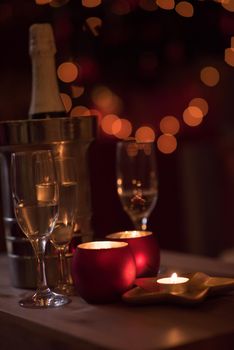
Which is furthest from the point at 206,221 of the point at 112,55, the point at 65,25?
the point at 65,25

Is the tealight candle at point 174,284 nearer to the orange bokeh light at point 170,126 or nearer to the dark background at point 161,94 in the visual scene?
the dark background at point 161,94

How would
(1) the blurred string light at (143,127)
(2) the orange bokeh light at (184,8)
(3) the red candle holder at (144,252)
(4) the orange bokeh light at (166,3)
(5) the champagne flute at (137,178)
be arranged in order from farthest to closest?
(1) the blurred string light at (143,127) < (2) the orange bokeh light at (184,8) < (4) the orange bokeh light at (166,3) < (5) the champagne flute at (137,178) < (3) the red candle holder at (144,252)

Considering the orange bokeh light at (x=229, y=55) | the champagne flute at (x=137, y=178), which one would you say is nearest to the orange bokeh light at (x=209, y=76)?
the orange bokeh light at (x=229, y=55)

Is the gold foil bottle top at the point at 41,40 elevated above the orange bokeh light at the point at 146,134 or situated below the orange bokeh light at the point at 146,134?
above

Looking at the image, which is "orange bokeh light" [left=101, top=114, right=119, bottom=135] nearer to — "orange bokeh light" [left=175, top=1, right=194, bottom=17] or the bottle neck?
"orange bokeh light" [left=175, top=1, right=194, bottom=17]

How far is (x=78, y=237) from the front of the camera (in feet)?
3.47

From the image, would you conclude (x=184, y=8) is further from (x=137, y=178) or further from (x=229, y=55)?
(x=229, y=55)

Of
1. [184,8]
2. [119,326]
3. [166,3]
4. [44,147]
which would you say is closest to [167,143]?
[184,8]

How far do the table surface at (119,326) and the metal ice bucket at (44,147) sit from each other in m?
0.10

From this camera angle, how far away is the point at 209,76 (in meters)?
4.01

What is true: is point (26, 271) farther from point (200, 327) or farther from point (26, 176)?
point (200, 327)

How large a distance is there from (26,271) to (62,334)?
0.30 meters

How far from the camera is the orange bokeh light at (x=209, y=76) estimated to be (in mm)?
3969

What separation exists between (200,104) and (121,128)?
46 cm
